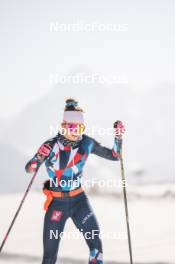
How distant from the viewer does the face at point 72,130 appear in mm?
6375

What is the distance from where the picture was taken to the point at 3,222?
14.3 m

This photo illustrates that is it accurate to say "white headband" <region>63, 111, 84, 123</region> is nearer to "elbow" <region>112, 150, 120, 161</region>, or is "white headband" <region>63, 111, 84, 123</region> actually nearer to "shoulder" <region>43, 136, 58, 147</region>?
"shoulder" <region>43, 136, 58, 147</region>

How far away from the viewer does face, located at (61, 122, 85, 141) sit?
6375 mm

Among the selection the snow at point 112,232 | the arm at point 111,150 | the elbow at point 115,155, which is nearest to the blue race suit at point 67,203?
the arm at point 111,150

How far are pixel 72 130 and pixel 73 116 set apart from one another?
0.66ft

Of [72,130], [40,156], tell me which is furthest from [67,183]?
[72,130]

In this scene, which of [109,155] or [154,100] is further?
[154,100]

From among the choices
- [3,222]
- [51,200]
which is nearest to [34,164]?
[51,200]

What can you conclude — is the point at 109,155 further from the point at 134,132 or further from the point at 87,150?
the point at 134,132

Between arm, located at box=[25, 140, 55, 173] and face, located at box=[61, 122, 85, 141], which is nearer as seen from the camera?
arm, located at box=[25, 140, 55, 173]

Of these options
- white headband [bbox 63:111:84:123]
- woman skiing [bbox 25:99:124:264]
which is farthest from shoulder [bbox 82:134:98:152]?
white headband [bbox 63:111:84:123]

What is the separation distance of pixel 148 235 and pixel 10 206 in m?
7.91

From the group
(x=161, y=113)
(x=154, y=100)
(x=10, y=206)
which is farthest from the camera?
(x=154, y=100)

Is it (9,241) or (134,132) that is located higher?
(134,132)
